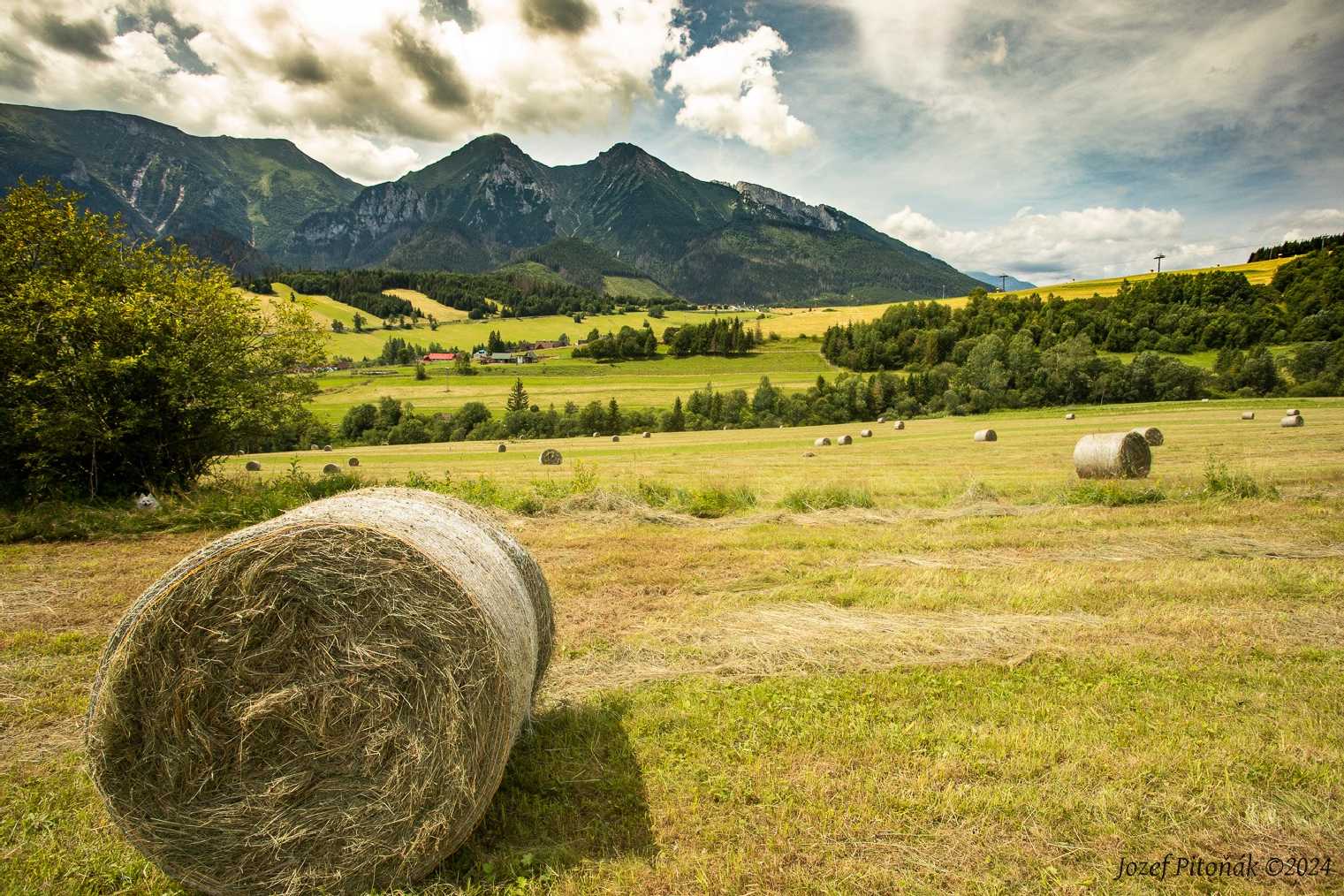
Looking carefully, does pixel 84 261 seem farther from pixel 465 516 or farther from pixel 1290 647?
pixel 1290 647

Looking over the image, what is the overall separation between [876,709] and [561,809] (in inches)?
121

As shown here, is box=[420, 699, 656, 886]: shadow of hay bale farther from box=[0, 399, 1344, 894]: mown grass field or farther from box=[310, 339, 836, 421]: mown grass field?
box=[310, 339, 836, 421]: mown grass field

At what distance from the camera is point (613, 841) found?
4289mm

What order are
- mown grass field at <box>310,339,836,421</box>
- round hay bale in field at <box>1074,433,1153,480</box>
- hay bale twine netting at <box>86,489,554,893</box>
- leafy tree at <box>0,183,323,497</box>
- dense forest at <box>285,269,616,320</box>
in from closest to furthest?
1. hay bale twine netting at <box>86,489,554,893</box>
2. leafy tree at <box>0,183,323,497</box>
3. round hay bale in field at <box>1074,433,1153,480</box>
4. mown grass field at <box>310,339,836,421</box>
5. dense forest at <box>285,269,616,320</box>

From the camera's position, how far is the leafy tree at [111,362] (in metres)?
13.6

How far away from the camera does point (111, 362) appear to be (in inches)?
534

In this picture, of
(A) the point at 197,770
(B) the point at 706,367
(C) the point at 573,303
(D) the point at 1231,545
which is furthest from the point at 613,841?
(C) the point at 573,303

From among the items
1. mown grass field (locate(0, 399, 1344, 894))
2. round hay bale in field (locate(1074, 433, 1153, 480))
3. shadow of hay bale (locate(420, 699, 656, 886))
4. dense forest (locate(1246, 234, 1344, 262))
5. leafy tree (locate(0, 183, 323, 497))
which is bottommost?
shadow of hay bale (locate(420, 699, 656, 886))

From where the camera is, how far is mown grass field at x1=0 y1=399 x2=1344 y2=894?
4.08 meters

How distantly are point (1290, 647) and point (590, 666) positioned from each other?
7.99 meters

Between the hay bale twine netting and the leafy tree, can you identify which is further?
the leafy tree

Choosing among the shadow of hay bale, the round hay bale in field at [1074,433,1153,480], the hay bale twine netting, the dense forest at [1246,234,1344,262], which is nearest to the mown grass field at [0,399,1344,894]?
the shadow of hay bale

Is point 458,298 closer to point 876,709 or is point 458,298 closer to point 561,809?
point 876,709

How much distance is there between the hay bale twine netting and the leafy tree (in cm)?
1338
